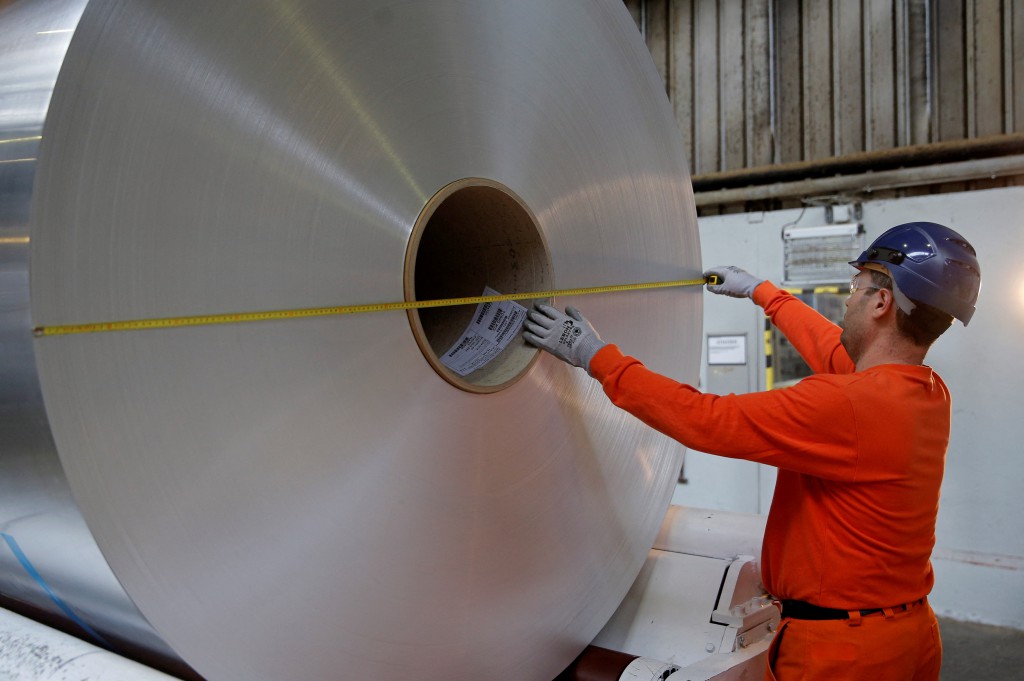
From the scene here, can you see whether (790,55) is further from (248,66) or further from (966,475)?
(248,66)

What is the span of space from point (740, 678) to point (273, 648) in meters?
0.90

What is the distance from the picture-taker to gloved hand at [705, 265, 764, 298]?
6.17ft

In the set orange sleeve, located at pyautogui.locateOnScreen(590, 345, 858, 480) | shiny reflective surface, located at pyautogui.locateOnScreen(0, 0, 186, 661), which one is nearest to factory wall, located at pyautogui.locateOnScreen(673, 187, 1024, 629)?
orange sleeve, located at pyautogui.locateOnScreen(590, 345, 858, 480)

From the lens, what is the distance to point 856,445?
4.35ft

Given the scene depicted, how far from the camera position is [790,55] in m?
4.32

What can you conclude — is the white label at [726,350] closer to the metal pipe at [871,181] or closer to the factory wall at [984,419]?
the metal pipe at [871,181]

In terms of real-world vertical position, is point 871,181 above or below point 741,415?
above

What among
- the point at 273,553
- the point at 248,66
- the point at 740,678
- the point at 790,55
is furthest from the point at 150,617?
the point at 790,55

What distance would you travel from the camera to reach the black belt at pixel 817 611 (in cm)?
141

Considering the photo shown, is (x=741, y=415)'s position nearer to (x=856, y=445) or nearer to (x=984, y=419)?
(x=856, y=445)

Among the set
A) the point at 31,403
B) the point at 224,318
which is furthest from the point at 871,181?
the point at 31,403

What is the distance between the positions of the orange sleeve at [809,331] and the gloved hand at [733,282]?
0.02 metres

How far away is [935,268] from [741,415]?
17.1 inches

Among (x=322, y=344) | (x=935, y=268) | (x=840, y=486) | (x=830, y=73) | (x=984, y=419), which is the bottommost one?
(x=984, y=419)
